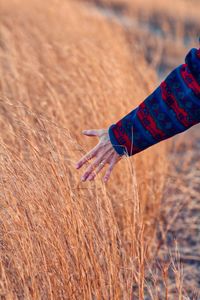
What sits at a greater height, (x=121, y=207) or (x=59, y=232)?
(x=59, y=232)

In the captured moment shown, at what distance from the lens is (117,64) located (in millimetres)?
3660

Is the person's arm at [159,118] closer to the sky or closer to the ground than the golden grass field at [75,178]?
closer to the sky

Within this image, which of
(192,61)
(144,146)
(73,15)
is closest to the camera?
(192,61)

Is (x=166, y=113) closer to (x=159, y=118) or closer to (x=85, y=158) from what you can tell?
(x=159, y=118)

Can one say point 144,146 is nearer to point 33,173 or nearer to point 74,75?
point 33,173

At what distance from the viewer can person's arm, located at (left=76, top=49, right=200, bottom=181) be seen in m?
1.86

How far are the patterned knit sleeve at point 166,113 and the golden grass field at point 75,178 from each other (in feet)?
0.24

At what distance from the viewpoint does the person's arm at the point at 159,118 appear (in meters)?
1.86

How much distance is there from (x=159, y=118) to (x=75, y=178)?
71 cm

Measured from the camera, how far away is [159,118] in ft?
6.28

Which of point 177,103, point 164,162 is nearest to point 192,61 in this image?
point 177,103

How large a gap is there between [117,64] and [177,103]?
5.94 feet

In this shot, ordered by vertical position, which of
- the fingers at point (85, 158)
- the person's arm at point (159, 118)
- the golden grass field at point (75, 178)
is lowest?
the golden grass field at point (75, 178)

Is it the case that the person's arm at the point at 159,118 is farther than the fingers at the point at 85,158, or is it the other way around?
the fingers at the point at 85,158
